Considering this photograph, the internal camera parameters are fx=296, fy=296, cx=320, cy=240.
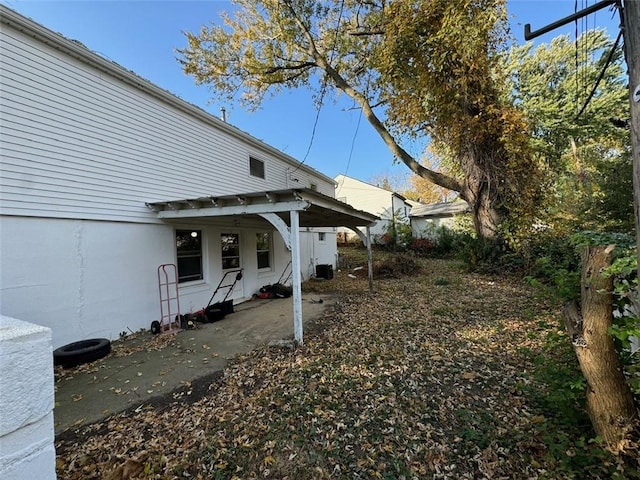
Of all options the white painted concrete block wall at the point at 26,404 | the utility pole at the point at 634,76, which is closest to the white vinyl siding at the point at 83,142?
the white painted concrete block wall at the point at 26,404

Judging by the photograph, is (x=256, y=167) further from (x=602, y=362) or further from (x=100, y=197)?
(x=602, y=362)

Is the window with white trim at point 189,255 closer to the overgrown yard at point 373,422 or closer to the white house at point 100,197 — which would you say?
the white house at point 100,197

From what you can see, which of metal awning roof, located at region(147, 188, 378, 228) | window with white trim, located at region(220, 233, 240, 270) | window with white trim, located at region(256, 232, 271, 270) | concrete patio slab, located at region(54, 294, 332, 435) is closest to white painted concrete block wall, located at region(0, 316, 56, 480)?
concrete patio slab, located at region(54, 294, 332, 435)

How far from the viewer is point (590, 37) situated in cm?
1491

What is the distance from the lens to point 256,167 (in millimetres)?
9719

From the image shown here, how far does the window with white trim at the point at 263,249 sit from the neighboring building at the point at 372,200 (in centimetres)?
1413

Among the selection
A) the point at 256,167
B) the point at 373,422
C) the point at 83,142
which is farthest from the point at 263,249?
the point at 373,422

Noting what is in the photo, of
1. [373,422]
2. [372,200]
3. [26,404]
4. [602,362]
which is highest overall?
[372,200]

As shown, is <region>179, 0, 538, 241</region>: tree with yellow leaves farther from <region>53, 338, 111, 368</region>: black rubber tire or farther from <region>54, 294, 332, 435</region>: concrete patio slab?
<region>53, 338, 111, 368</region>: black rubber tire

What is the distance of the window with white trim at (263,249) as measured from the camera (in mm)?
9828

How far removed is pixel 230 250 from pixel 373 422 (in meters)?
6.53

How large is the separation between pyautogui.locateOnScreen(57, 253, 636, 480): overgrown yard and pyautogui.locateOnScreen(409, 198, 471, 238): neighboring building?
1739cm

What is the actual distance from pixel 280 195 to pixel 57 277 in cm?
378

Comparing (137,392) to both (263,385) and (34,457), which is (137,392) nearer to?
(263,385)
